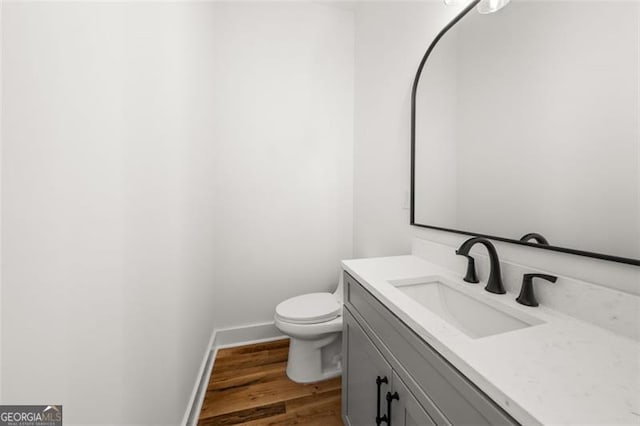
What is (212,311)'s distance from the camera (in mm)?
1738

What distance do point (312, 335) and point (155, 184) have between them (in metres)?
1.12

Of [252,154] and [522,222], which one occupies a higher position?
[252,154]

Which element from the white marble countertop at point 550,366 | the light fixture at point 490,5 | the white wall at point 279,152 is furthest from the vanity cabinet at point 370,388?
the light fixture at point 490,5

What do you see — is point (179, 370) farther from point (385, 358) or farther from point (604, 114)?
point (604, 114)

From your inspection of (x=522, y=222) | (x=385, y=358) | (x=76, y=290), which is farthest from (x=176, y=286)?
(x=522, y=222)

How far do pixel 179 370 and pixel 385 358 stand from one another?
0.90 m

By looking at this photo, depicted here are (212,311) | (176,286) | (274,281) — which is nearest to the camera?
(176,286)

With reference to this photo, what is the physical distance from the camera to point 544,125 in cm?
72

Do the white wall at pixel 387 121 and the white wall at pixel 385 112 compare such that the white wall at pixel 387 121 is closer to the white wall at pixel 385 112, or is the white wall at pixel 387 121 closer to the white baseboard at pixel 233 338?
the white wall at pixel 385 112

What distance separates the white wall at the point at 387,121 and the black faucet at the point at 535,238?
31mm

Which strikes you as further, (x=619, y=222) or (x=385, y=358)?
(x=385, y=358)

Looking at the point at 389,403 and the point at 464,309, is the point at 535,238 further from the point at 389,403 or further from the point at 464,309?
the point at 389,403

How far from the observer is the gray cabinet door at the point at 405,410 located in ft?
1.88

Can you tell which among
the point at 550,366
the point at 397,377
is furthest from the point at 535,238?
the point at 397,377
